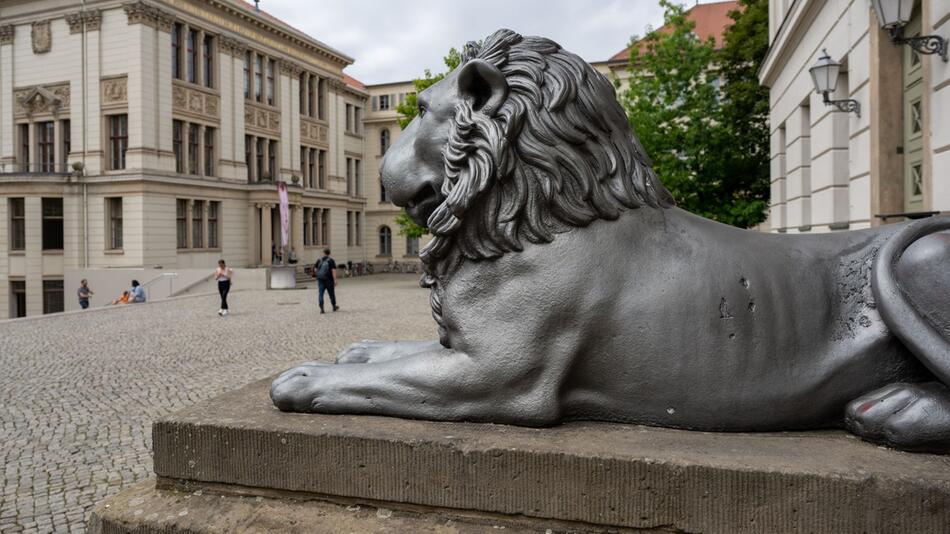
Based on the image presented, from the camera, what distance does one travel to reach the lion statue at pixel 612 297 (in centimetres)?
196

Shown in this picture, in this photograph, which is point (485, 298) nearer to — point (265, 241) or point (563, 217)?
point (563, 217)

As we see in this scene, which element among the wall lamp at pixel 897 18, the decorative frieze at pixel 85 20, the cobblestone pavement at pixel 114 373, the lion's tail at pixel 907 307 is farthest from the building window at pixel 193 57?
the lion's tail at pixel 907 307

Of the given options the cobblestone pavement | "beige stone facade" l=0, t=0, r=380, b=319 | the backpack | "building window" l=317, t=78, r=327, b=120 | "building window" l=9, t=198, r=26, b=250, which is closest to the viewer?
the cobblestone pavement

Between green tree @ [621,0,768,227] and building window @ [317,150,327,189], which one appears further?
building window @ [317,150,327,189]

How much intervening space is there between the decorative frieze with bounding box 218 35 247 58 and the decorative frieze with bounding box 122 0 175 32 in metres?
4.00

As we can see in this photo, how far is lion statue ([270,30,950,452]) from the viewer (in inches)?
77.1

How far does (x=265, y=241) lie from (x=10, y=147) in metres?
12.7

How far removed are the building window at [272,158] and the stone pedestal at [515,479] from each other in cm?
3740

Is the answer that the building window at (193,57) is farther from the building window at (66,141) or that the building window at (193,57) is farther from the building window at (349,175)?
the building window at (349,175)

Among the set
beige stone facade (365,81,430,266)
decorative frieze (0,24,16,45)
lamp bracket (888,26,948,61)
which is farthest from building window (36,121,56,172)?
lamp bracket (888,26,948,61)

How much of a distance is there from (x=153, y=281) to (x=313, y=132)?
1786 cm

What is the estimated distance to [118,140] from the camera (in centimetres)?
2969

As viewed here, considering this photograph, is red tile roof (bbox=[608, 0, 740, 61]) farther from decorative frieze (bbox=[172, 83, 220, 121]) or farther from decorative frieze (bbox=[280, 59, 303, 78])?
decorative frieze (bbox=[172, 83, 220, 121])

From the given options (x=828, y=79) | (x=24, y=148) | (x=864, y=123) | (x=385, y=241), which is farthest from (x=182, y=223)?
(x=864, y=123)
